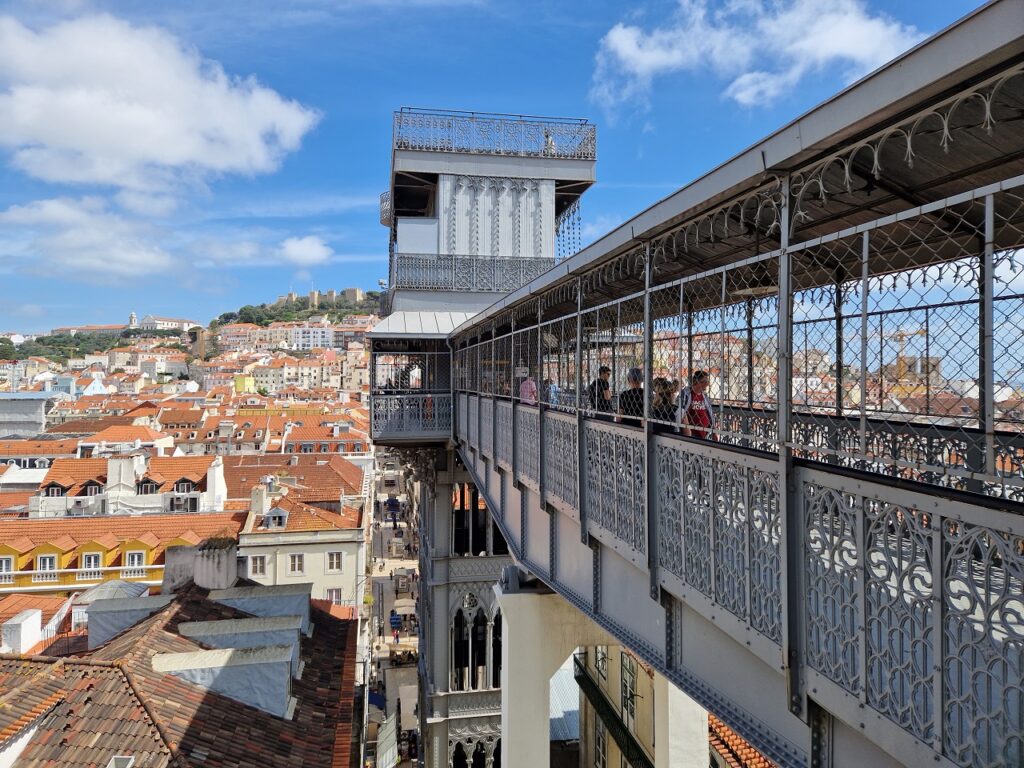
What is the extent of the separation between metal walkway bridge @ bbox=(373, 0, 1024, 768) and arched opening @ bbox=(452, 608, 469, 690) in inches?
436

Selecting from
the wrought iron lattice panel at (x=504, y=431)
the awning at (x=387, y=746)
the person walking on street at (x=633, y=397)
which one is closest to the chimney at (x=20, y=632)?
the awning at (x=387, y=746)

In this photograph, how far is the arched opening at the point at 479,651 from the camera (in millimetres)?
16156

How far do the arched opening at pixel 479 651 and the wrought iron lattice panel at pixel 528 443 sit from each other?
Result: 977cm

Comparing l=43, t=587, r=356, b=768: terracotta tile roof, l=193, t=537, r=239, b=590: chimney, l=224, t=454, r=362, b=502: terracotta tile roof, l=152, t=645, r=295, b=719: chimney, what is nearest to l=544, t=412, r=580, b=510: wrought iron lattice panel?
l=43, t=587, r=356, b=768: terracotta tile roof

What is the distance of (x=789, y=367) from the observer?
9.46 ft

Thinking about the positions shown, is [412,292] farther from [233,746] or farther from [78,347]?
[78,347]

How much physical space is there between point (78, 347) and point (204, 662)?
8709 inches

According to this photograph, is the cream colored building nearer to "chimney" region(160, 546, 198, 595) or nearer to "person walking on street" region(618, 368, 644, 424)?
"chimney" region(160, 546, 198, 595)

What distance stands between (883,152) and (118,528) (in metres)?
29.3

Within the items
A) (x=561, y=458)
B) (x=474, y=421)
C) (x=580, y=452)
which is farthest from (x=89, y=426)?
(x=580, y=452)

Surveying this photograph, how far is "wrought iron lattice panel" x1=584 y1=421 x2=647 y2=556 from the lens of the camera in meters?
4.39

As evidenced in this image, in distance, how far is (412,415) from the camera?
14.8 metres

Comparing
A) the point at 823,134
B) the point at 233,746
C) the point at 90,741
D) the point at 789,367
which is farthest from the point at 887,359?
the point at 90,741

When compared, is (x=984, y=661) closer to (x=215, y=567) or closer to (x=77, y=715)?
(x=77, y=715)
